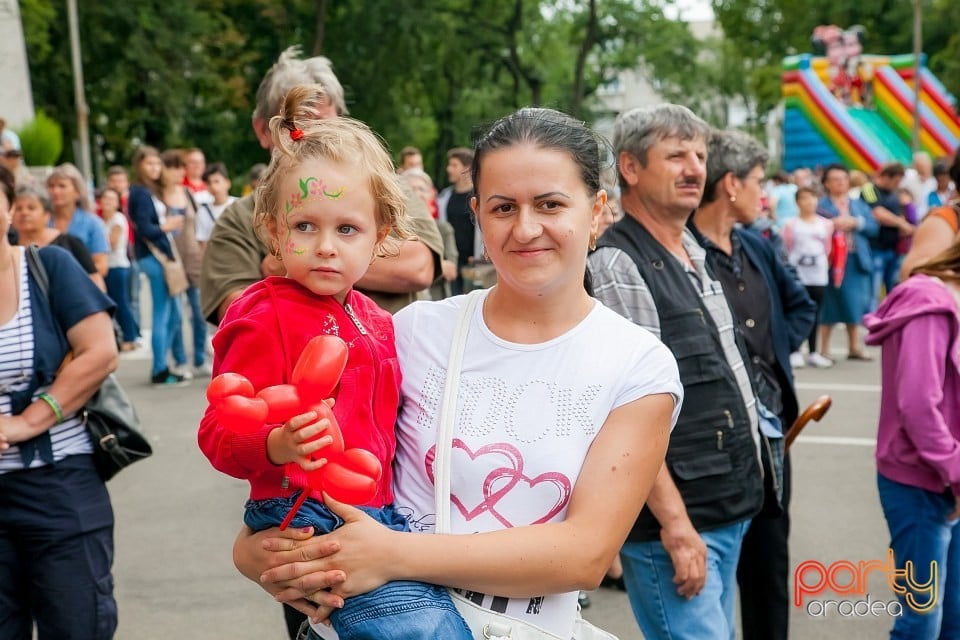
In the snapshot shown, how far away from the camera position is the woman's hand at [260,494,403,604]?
1898 millimetres

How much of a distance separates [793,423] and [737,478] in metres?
1.12

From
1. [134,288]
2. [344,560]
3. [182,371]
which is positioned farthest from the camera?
[134,288]

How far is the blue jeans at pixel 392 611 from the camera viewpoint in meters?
1.90

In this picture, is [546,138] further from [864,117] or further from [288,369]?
[864,117]

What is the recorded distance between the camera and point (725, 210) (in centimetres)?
407

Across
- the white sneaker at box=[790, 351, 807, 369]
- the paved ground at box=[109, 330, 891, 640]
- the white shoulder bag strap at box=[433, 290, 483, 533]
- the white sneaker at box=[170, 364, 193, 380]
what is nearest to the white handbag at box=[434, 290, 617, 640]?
the white shoulder bag strap at box=[433, 290, 483, 533]

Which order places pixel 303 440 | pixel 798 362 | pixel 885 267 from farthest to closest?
pixel 885 267 < pixel 798 362 < pixel 303 440

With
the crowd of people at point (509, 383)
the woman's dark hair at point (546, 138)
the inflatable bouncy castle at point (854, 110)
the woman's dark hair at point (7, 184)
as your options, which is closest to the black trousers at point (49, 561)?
the crowd of people at point (509, 383)

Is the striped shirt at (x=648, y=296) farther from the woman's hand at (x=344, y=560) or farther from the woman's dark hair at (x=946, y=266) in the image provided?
the woman's hand at (x=344, y=560)

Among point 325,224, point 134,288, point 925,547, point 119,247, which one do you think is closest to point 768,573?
point 925,547

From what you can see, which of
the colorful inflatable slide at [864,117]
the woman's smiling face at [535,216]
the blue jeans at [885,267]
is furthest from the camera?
the colorful inflatable slide at [864,117]

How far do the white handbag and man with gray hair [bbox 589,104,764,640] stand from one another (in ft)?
2.97

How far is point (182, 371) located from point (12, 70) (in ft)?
30.5

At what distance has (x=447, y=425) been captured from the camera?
208 cm
